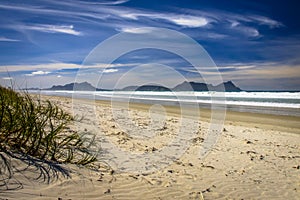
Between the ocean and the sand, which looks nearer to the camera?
the sand

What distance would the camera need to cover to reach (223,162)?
6418 millimetres

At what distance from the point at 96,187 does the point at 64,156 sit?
1.04m

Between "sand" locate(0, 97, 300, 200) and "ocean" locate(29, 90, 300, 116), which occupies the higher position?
"ocean" locate(29, 90, 300, 116)

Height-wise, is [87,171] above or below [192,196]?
above

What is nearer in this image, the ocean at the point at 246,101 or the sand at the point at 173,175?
the sand at the point at 173,175

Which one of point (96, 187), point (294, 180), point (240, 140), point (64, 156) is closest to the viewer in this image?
point (96, 187)

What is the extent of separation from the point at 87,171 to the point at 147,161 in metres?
1.57

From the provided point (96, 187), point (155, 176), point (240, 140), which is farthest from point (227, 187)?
point (240, 140)

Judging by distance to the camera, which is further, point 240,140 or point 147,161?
point 240,140

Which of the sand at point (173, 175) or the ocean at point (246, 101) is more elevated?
the ocean at point (246, 101)

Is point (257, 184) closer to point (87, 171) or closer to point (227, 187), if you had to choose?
point (227, 187)

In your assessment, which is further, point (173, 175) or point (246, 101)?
point (246, 101)

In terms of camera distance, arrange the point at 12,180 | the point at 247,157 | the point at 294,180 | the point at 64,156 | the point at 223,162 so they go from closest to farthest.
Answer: the point at 12,180 < the point at 64,156 < the point at 294,180 < the point at 223,162 < the point at 247,157

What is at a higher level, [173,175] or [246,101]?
[246,101]
